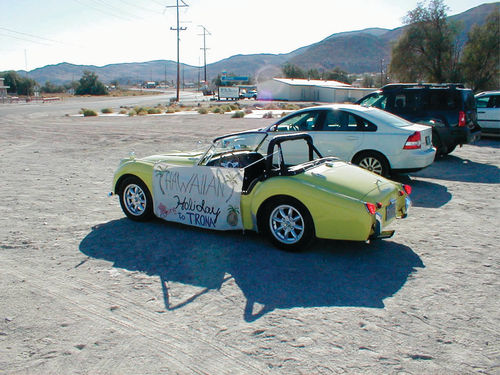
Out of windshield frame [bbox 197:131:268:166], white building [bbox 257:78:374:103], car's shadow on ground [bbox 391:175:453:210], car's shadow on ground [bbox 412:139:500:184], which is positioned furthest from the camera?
white building [bbox 257:78:374:103]

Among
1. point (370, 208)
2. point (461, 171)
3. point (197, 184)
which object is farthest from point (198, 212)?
point (461, 171)

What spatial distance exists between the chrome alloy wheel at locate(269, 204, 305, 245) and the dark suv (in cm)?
817

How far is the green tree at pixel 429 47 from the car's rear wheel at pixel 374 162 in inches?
1332

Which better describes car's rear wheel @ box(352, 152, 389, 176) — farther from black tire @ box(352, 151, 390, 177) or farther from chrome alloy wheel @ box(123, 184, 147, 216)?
chrome alloy wheel @ box(123, 184, 147, 216)

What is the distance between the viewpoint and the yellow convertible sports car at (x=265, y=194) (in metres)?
5.42

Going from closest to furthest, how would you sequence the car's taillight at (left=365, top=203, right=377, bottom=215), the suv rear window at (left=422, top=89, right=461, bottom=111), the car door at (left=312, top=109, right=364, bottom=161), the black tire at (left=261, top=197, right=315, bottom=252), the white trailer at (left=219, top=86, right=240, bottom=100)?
1. the car's taillight at (left=365, top=203, right=377, bottom=215)
2. the black tire at (left=261, top=197, right=315, bottom=252)
3. the car door at (left=312, top=109, right=364, bottom=161)
4. the suv rear window at (left=422, top=89, right=461, bottom=111)
5. the white trailer at (left=219, top=86, right=240, bottom=100)

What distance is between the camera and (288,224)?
18.7 feet

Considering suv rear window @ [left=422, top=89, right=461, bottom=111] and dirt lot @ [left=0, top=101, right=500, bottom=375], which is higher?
suv rear window @ [left=422, top=89, right=461, bottom=111]

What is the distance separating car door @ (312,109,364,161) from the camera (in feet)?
31.2

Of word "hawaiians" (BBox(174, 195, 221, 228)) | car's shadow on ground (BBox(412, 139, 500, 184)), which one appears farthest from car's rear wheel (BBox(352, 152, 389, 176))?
word "hawaiians" (BBox(174, 195, 221, 228))

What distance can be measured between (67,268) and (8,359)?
1914 mm

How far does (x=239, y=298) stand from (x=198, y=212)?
2.08 meters

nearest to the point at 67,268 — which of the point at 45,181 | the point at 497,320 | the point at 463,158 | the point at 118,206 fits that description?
the point at 118,206

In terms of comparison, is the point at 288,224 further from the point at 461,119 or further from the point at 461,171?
the point at 461,119
